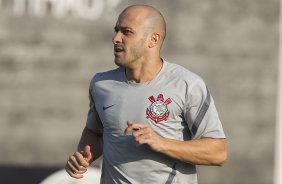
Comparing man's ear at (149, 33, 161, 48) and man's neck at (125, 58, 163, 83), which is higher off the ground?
man's ear at (149, 33, 161, 48)

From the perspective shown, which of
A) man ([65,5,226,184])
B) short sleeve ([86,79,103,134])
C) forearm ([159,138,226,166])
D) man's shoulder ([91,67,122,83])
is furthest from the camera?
short sleeve ([86,79,103,134])

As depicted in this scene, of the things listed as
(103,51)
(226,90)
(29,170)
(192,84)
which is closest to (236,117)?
(226,90)

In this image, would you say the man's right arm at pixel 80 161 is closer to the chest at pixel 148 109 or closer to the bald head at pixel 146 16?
the chest at pixel 148 109

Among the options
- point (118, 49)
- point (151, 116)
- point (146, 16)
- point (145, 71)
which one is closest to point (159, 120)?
point (151, 116)

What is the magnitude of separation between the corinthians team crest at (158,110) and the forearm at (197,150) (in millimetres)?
162

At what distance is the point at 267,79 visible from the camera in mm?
8633

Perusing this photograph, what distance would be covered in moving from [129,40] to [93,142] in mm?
661

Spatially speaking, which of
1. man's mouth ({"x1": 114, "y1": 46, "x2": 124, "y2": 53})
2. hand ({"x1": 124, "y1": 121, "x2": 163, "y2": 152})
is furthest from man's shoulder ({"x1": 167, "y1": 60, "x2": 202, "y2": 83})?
hand ({"x1": 124, "y1": 121, "x2": 163, "y2": 152})

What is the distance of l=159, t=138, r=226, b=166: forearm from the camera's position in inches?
165

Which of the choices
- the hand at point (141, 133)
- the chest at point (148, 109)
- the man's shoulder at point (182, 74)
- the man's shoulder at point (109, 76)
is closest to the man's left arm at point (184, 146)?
the hand at point (141, 133)

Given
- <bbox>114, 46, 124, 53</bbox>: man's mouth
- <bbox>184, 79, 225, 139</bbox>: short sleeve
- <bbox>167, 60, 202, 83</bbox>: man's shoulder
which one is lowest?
<bbox>184, 79, 225, 139</bbox>: short sleeve

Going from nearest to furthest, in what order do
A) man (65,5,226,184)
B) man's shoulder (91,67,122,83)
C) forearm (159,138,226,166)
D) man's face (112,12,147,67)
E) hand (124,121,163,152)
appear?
hand (124,121,163,152) < forearm (159,138,226,166) < man (65,5,226,184) < man's face (112,12,147,67) < man's shoulder (91,67,122,83)

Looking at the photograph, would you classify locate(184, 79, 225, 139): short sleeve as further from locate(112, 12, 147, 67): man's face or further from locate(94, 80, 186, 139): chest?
locate(112, 12, 147, 67): man's face

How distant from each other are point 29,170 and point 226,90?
2105 mm
